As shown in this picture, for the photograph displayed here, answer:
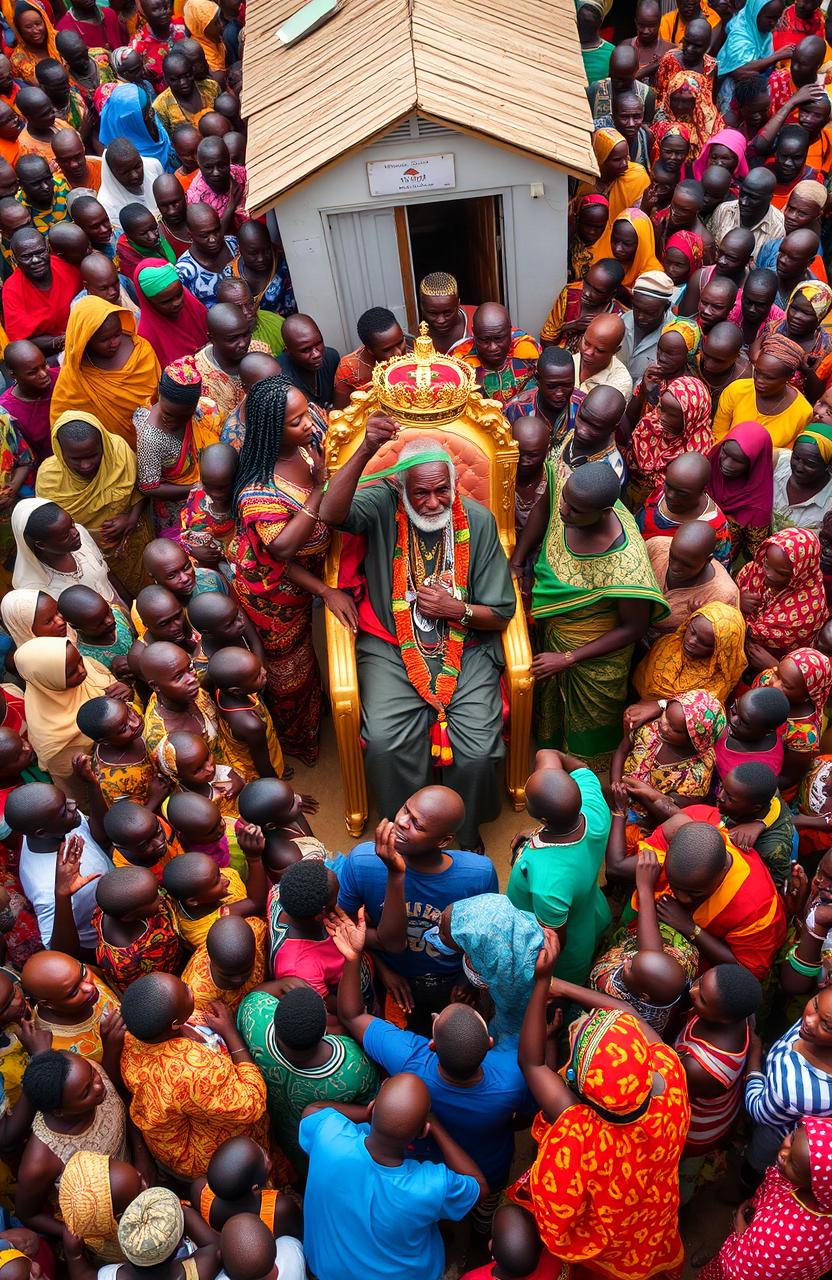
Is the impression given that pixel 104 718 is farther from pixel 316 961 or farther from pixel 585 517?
pixel 585 517

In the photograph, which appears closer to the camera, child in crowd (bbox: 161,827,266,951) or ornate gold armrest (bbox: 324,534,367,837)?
child in crowd (bbox: 161,827,266,951)

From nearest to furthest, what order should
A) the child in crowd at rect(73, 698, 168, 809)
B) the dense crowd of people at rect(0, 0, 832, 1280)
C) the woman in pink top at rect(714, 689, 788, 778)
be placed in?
the dense crowd of people at rect(0, 0, 832, 1280) < the woman in pink top at rect(714, 689, 788, 778) < the child in crowd at rect(73, 698, 168, 809)

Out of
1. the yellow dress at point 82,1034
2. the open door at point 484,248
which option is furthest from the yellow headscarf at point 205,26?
the yellow dress at point 82,1034

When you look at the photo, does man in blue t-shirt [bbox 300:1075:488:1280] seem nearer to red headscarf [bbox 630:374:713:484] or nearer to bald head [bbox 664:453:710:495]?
bald head [bbox 664:453:710:495]

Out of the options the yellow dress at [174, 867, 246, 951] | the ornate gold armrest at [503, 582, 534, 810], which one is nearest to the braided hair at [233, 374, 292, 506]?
the ornate gold armrest at [503, 582, 534, 810]

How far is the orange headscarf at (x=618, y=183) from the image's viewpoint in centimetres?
723

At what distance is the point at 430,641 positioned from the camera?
197 inches

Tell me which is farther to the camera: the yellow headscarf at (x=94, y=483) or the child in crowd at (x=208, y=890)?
the yellow headscarf at (x=94, y=483)

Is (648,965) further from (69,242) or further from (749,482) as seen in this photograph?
(69,242)

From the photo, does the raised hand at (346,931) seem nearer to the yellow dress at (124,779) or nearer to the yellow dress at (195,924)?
the yellow dress at (195,924)

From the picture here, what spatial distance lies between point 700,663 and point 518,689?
3.15 feet

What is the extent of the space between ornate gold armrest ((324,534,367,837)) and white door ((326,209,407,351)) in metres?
2.54

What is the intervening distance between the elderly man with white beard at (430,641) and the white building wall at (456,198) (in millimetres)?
2361

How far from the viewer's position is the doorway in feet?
22.5
